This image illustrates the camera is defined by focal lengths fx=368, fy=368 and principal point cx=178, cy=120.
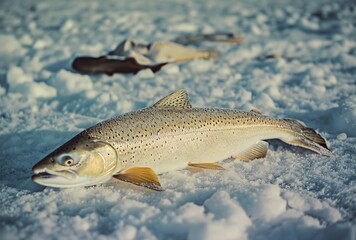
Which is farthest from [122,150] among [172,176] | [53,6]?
[53,6]

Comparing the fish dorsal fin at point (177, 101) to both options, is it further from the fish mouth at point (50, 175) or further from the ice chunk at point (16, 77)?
the ice chunk at point (16, 77)

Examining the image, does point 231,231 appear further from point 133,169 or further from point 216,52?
point 216,52

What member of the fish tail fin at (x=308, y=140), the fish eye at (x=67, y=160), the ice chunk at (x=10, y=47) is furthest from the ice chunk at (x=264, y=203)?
the ice chunk at (x=10, y=47)

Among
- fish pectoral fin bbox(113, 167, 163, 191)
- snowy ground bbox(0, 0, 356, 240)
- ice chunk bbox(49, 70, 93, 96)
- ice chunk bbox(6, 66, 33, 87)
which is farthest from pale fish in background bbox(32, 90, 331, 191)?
ice chunk bbox(6, 66, 33, 87)

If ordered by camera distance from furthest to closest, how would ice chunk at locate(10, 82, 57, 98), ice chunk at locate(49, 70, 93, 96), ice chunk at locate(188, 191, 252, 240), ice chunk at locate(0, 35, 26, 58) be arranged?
ice chunk at locate(0, 35, 26, 58)
ice chunk at locate(49, 70, 93, 96)
ice chunk at locate(10, 82, 57, 98)
ice chunk at locate(188, 191, 252, 240)

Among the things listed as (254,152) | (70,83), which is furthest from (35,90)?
(254,152)

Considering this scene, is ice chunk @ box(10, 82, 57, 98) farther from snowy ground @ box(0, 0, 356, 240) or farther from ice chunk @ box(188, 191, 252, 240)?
ice chunk @ box(188, 191, 252, 240)
